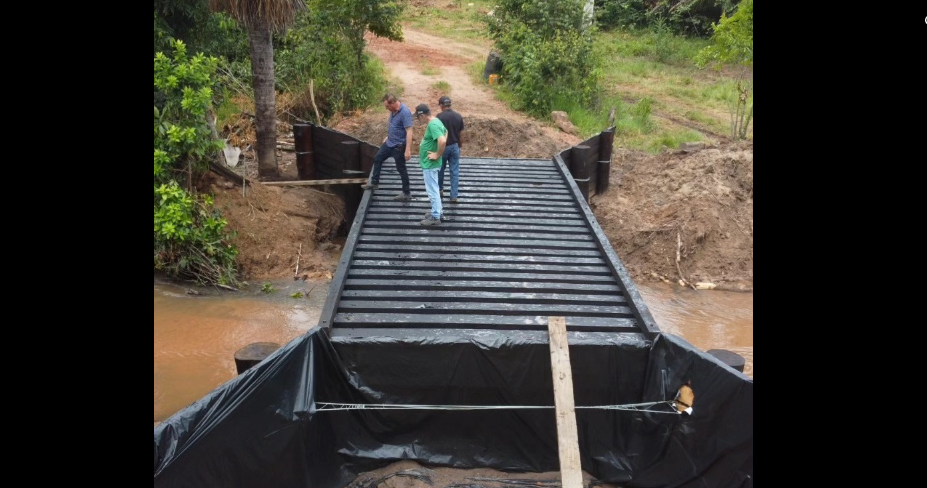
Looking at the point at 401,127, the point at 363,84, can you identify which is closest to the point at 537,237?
the point at 401,127

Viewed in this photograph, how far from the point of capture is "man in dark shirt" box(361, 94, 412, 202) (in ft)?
30.3

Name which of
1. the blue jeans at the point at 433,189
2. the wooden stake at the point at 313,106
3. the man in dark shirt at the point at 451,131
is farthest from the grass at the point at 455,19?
the blue jeans at the point at 433,189

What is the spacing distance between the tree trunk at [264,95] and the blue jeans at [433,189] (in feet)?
16.1

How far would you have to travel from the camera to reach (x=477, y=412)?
6738mm

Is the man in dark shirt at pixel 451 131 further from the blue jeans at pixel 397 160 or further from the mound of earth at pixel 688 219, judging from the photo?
the mound of earth at pixel 688 219

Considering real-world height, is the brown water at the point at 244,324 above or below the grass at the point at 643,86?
below

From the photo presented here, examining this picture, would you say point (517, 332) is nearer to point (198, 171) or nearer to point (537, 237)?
point (537, 237)

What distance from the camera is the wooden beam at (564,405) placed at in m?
5.52

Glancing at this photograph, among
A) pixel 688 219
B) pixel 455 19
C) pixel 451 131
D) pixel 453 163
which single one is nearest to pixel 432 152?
pixel 451 131

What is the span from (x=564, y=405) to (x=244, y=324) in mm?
5314

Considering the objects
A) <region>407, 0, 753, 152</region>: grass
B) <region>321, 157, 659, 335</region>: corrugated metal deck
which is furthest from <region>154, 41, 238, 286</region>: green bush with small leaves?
<region>407, 0, 753, 152</region>: grass

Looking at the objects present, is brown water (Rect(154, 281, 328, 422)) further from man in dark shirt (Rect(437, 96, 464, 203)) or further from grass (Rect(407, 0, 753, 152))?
grass (Rect(407, 0, 753, 152))

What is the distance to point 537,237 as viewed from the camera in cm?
917

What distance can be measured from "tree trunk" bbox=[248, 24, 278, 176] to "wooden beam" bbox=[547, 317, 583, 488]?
8069 mm
